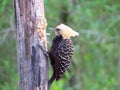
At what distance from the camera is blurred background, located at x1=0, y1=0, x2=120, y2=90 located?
342 inches

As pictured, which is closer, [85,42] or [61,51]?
[61,51]

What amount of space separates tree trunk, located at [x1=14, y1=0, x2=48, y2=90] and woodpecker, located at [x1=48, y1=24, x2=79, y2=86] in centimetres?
11

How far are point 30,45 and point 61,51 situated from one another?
0.32 m

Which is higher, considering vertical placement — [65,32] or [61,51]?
[65,32]

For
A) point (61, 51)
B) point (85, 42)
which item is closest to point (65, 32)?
point (61, 51)

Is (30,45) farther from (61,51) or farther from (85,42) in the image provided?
(85,42)

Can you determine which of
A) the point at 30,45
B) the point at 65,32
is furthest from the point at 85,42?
the point at 30,45

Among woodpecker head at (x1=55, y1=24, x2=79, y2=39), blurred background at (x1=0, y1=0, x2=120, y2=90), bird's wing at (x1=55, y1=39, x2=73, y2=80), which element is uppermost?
woodpecker head at (x1=55, y1=24, x2=79, y2=39)

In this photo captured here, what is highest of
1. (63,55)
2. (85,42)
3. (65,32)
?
(65,32)

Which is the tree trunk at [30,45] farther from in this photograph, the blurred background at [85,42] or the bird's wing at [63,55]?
the blurred background at [85,42]

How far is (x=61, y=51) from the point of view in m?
5.00

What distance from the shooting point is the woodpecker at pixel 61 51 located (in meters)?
5.00

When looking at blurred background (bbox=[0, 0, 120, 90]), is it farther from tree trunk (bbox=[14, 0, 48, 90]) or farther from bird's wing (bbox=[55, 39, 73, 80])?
bird's wing (bbox=[55, 39, 73, 80])

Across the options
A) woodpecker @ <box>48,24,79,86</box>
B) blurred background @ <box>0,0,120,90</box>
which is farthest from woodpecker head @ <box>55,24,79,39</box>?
blurred background @ <box>0,0,120,90</box>
